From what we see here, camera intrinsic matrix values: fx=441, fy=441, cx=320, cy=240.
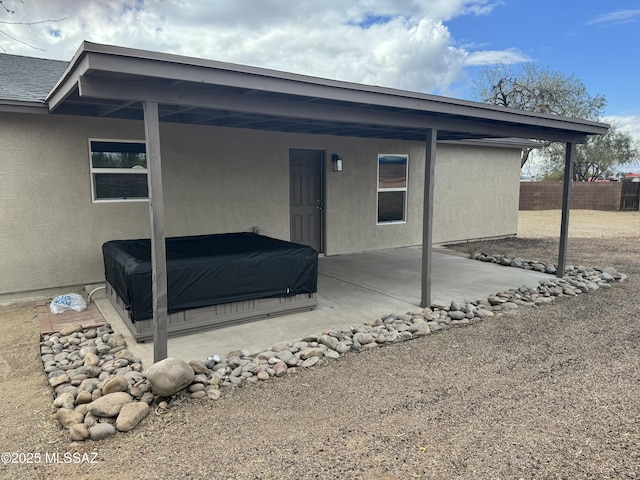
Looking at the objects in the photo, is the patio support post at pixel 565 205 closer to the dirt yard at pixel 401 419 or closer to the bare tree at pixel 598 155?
the dirt yard at pixel 401 419

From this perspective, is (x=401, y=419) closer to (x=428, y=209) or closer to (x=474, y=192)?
(x=428, y=209)

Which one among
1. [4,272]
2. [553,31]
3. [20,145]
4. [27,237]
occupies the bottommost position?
[4,272]

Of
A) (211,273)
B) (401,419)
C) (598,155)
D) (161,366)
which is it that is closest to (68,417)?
(161,366)

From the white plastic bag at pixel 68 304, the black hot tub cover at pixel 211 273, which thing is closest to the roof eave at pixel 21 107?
the black hot tub cover at pixel 211 273

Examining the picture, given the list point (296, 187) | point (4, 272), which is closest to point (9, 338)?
point (4, 272)

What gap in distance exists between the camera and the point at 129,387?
3.21 metres

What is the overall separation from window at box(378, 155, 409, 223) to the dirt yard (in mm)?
5048

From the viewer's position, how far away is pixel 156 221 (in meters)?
3.45

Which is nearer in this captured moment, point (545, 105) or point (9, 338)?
point (9, 338)

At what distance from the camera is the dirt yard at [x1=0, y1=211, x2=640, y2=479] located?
239cm

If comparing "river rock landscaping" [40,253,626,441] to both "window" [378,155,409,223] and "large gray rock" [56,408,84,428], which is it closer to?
"large gray rock" [56,408,84,428]

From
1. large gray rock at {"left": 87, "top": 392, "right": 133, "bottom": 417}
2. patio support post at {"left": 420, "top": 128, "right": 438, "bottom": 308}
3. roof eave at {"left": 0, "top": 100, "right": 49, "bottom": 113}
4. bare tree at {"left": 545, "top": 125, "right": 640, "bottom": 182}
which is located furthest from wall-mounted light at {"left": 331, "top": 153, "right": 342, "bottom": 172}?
bare tree at {"left": 545, "top": 125, "right": 640, "bottom": 182}

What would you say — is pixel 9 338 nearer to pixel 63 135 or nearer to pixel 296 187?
pixel 63 135

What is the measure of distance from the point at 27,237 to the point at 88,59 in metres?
3.59
